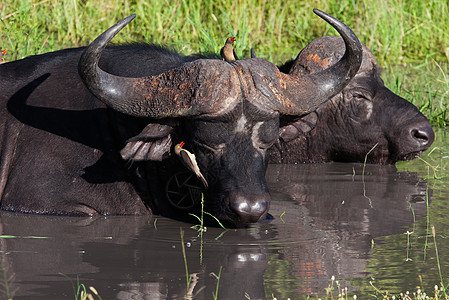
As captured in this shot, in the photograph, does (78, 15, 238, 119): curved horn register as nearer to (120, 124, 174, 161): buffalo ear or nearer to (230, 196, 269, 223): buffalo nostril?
→ (120, 124, 174, 161): buffalo ear

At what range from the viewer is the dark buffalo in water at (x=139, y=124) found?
4.85 meters

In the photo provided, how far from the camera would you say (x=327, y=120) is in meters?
7.36

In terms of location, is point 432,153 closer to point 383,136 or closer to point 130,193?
point 383,136

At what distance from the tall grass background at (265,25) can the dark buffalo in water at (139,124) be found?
3408mm

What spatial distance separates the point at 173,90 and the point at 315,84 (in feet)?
2.95

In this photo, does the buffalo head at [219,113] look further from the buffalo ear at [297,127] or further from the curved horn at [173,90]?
the buffalo ear at [297,127]

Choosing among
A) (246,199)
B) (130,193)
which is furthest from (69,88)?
(246,199)

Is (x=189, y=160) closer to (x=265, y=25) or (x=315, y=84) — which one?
(x=315, y=84)

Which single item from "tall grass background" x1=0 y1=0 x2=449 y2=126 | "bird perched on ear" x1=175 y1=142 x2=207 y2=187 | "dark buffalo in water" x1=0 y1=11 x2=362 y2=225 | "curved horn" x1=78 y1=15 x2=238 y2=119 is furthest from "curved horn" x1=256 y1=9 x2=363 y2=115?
"tall grass background" x1=0 y1=0 x2=449 y2=126

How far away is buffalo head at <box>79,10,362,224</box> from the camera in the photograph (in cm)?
482

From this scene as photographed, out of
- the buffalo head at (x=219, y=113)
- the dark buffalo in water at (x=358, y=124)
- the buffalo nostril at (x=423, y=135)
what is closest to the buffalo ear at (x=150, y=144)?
the buffalo head at (x=219, y=113)

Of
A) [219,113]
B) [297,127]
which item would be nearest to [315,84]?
[297,127]

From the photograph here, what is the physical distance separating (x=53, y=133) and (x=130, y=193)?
620 mm

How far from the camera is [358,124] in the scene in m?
7.30
